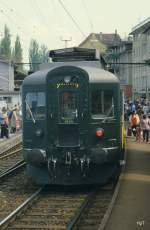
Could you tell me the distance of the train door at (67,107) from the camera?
13.9 m

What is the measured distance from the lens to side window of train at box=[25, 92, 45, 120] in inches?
564

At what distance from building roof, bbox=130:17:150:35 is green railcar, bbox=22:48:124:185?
5688 cm

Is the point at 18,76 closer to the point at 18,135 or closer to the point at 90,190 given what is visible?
the point at 18,135

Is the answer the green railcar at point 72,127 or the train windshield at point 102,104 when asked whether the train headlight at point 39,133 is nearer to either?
the green railcar at point 72,127

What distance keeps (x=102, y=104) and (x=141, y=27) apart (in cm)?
6533

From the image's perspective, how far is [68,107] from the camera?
14.1 meters

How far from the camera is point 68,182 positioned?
14.1 metres

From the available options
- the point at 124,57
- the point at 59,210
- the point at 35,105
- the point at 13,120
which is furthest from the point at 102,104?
the point at 124,57

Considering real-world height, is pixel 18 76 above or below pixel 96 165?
above

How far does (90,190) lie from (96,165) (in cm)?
101

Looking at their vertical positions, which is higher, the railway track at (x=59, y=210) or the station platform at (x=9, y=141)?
the station platform at (x=9, y=141)

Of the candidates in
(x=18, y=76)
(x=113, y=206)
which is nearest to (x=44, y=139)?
(x=113, y=206)

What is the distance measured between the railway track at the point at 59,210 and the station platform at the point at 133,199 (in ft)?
1.40

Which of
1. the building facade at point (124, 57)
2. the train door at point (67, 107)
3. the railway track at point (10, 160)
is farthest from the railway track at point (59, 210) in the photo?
the building facade at point (124, 57)
